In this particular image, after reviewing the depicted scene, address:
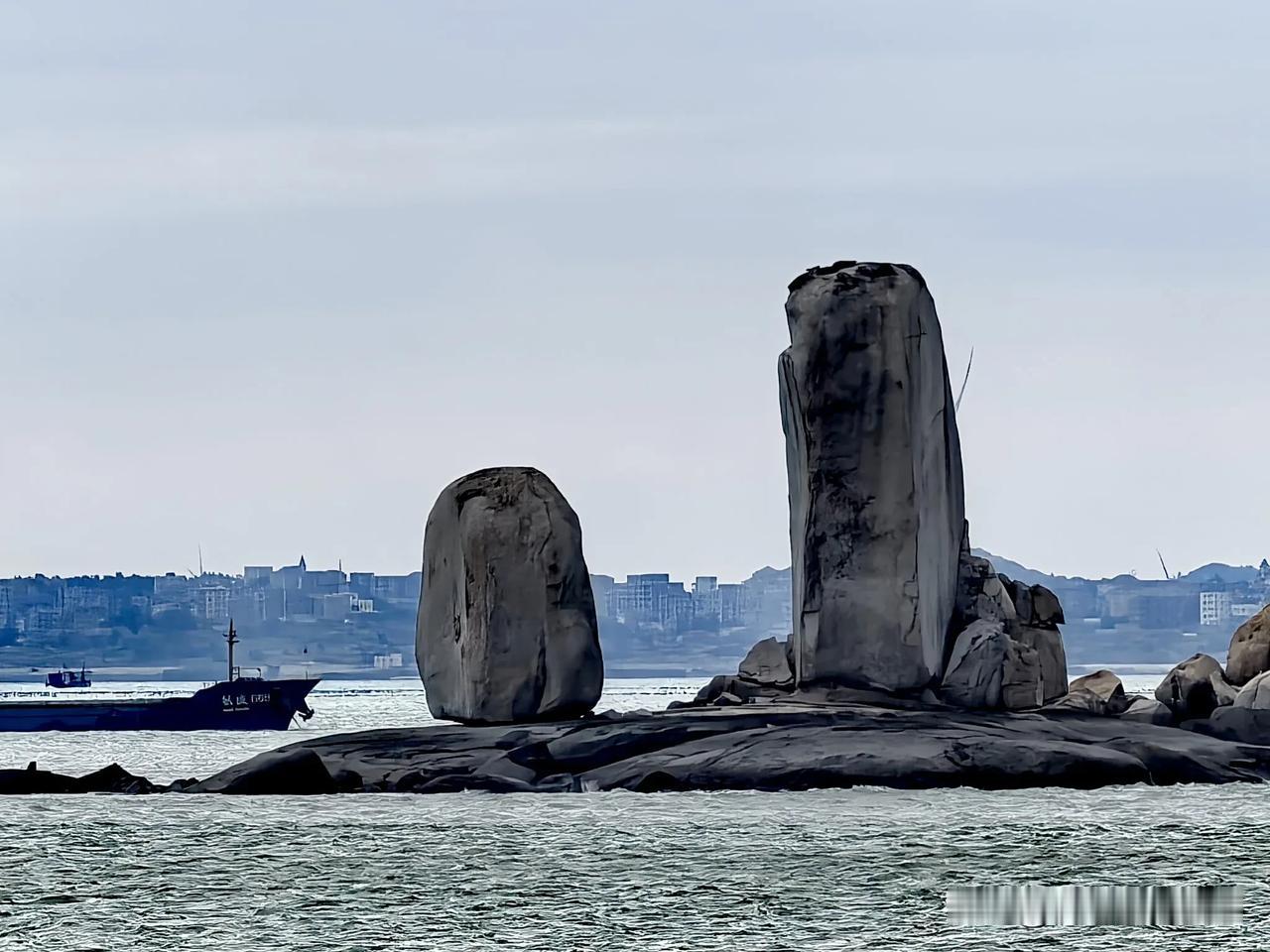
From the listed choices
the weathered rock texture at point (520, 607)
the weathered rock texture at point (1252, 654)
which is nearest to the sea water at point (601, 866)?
the weathered rock texture at point (520, 607)

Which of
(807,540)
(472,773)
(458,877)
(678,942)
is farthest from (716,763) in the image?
(678,942)

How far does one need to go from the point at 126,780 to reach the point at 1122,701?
1872 cm

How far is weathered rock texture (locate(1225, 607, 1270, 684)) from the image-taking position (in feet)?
153

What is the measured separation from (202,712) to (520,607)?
5004 centimetres

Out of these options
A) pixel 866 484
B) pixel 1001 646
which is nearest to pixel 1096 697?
pixel 1001 646

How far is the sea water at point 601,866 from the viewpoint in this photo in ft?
73.5

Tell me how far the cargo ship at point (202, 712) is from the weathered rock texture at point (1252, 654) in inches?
1841

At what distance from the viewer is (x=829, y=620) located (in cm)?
4184

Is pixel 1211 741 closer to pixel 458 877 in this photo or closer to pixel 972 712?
pixel 972 712

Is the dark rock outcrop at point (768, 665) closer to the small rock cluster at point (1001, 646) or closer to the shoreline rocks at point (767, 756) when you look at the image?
the small rock cluster at point (1001, 646)

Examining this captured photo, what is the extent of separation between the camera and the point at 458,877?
2673 cm

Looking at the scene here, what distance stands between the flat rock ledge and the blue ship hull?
157 feet

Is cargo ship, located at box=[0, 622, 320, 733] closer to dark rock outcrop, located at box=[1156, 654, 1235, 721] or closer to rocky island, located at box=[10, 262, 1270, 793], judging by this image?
rocky island, located at box=[10, 262, 1270, 793]

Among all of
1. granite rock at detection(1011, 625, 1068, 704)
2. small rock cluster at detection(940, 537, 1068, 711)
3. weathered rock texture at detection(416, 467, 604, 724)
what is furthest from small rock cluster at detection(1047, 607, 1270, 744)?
weathered rock texture at detection(416, 467, 604, 724)
